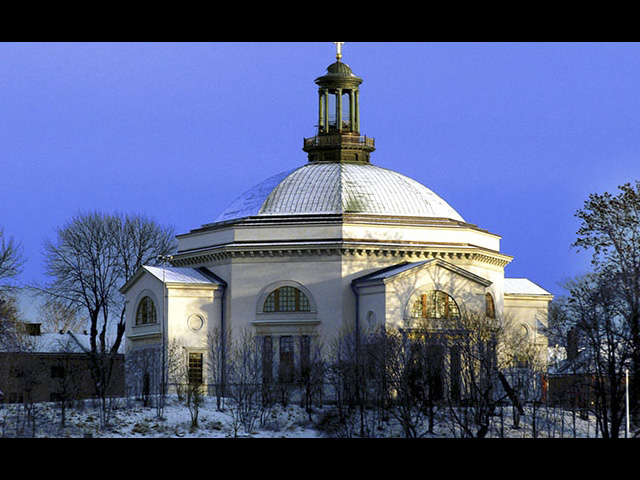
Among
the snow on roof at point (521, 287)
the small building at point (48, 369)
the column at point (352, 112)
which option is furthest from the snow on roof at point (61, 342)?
the snow on roof at point (521, 287)

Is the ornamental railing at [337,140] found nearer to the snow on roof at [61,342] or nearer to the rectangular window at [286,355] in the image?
the rectangular window at [286,355]

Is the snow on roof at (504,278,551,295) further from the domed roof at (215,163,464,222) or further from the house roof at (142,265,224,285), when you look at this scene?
the house roof at (142,265,224,285)

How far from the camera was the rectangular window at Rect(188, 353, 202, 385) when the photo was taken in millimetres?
57625

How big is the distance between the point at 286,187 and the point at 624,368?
63.3 ft

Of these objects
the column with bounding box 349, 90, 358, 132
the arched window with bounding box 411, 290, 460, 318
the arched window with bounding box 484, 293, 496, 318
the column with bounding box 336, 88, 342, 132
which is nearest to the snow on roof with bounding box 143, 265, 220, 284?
the arched window with bounding box 411, 290, 460, 318

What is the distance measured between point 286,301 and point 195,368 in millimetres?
4947

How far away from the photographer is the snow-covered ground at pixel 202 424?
47.4 metres

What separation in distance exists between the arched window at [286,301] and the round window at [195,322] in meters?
2.81
